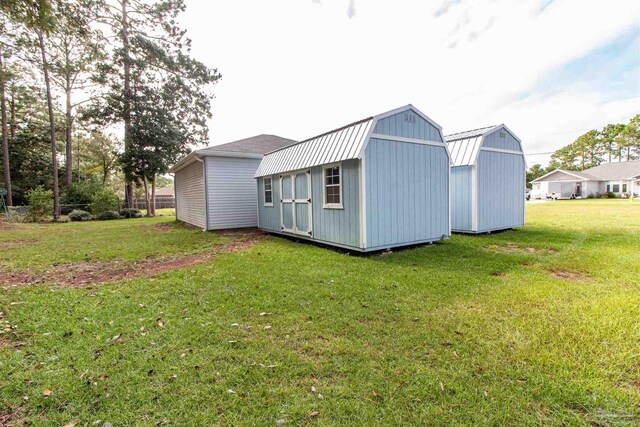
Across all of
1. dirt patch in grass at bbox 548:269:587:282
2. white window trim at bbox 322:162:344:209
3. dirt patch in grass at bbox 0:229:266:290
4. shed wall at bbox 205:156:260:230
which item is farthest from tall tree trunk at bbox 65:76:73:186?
dirt patch in grass at bbox 548:269:587:282

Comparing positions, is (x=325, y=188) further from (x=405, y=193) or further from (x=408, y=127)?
(x=408, y=127)

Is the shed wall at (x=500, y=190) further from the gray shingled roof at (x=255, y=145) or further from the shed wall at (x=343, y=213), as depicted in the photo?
the gray shingled roof at (x=255, y=145)

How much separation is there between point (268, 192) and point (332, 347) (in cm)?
786

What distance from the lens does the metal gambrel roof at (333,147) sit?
595 centimetres

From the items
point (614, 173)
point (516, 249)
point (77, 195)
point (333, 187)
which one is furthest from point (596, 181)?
point (77, 195)

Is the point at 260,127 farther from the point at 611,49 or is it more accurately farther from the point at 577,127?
the point at 577,127

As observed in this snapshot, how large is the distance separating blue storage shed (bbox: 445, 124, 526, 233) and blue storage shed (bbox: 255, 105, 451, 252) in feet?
4.94

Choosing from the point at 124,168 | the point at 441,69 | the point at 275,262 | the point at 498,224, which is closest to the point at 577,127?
the point at 441,69

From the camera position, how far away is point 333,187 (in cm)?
676

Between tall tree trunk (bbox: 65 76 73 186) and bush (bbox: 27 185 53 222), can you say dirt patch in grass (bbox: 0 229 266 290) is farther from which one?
tall tree trunk (bbox: 65 76 73 186)

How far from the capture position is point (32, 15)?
12.3 feet

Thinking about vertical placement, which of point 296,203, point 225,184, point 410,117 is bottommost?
point 296,203

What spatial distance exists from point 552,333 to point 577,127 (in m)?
42.1

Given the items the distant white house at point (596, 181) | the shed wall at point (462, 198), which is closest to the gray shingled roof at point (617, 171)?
the distant white house at point (596, 181)
